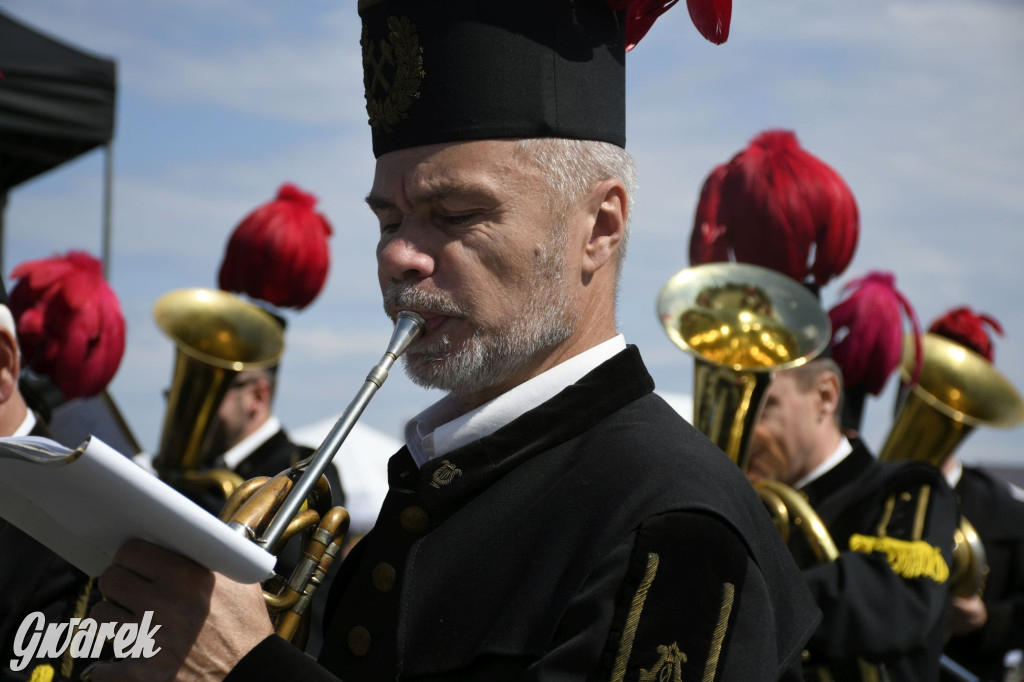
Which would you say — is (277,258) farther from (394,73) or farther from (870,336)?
(394,73)

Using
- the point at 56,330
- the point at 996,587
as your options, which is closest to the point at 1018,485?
the point at 996,587

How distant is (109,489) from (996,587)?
555cm

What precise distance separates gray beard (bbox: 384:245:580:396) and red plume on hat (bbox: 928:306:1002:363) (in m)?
5.10

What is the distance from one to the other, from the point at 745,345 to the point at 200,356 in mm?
3300

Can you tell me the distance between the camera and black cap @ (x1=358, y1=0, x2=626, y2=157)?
229 centimetres

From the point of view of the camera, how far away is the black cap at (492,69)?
229 cm

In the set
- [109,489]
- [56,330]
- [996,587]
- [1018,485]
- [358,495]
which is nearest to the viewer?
[109,489]

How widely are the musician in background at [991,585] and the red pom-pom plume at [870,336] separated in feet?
2.23

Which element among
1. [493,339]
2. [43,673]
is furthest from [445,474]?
[43,673]

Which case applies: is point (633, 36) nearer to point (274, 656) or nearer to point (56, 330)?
point (274, 656)

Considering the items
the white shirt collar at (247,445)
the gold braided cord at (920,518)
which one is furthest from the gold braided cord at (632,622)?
the white shirt collar at (247,445)

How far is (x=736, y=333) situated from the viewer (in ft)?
15.0

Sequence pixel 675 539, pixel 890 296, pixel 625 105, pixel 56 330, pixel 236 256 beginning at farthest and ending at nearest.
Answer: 1. pixel 236 256
2. pixel 890 296
3. pixel 56 330
4. pixel 625 105
5. pixel 675 539

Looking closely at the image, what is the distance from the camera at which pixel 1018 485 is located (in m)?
14.5
